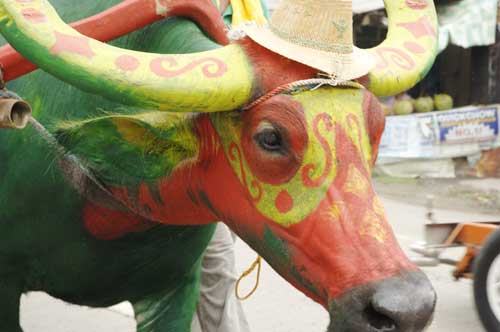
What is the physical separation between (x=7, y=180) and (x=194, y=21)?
809mm

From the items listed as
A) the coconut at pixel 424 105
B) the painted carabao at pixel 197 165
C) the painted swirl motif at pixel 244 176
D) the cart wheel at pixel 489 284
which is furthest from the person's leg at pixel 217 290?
the coconut at pixel 424 105

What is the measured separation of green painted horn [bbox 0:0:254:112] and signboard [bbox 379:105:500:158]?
8.45 m

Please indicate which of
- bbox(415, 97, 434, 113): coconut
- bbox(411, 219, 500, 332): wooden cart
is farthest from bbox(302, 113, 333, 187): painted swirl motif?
bbox(415, 97, 434, 113): coconut

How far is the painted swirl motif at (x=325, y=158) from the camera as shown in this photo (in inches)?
78.5

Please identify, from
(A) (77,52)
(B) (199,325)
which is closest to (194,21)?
(A) (77,52)

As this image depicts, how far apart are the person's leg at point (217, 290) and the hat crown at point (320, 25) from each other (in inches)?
58.9

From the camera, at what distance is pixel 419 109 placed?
35.3ft

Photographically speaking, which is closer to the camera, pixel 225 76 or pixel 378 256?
pixel 378 256

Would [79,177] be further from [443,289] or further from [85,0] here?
[443,289]

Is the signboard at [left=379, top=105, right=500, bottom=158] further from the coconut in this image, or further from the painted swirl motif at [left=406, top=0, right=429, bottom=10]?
the painted swirl motif at [left=406, top=0, right=429, bottom=10]

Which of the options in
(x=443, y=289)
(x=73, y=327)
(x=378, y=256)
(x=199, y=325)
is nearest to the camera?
(x=378, y=256)

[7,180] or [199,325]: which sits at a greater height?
[7,180]

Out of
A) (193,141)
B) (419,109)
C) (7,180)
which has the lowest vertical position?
(419,109)

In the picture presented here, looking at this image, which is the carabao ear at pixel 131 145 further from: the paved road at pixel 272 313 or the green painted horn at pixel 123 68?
the paved road at pixel 272 313
